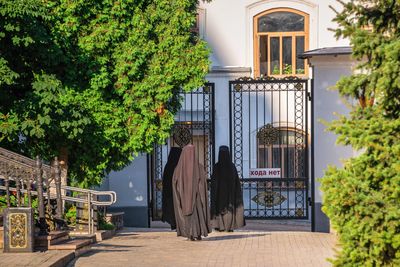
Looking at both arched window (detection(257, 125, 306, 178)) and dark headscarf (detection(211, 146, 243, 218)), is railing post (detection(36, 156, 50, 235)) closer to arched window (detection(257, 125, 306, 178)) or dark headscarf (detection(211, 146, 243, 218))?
dark headscarf (detection(211, 146, 243, 218))

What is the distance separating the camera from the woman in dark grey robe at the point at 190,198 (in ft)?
59.4

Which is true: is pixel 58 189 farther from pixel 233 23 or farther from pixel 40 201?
pixel 233 23

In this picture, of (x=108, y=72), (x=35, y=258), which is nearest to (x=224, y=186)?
(x=108, y=72)

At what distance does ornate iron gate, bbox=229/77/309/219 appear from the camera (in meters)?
22.0

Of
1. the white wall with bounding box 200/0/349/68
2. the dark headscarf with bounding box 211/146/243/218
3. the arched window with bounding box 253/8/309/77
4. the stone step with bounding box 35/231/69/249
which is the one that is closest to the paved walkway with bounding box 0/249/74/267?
the stone step with bounding box 35/231/69/249

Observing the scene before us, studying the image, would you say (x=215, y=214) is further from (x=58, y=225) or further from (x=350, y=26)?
(x=350, y=26)

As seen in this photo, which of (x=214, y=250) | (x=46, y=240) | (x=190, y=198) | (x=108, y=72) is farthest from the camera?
(x=108, y=72)

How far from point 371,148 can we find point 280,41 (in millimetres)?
20183

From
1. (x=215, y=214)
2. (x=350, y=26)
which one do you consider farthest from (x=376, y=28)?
(x=215, y=214)

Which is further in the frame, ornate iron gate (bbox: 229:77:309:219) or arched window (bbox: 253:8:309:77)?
arched window (bbox: 253:8:309:77)

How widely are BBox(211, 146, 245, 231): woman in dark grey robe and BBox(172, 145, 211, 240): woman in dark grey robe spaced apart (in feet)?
5.27

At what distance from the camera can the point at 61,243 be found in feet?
48.5

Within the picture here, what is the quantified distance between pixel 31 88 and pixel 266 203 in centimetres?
713

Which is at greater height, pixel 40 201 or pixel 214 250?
pixel 40 201
